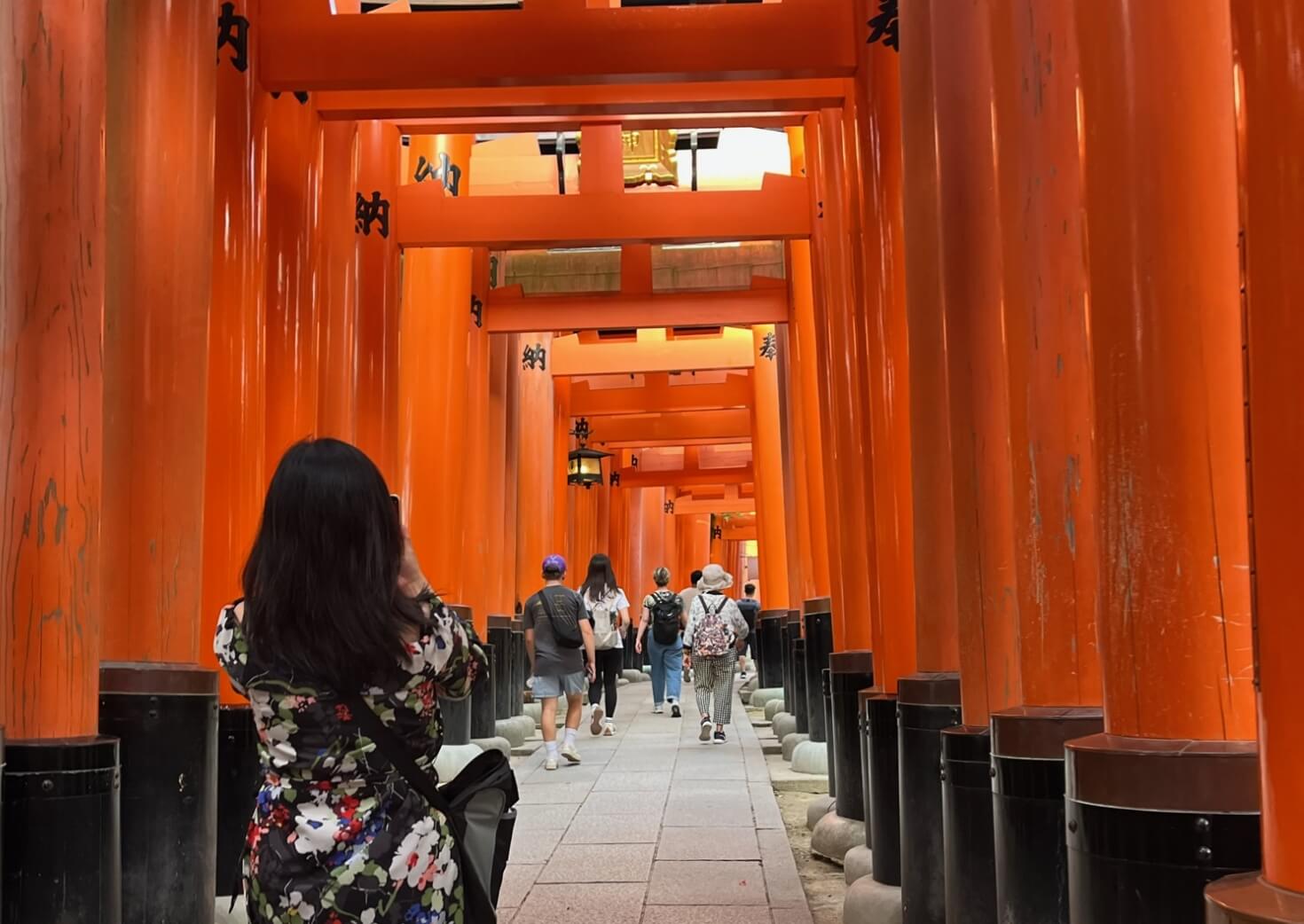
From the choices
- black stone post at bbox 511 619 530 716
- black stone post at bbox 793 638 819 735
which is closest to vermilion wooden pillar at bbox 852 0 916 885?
black stone post at bbox 793 638 819 735

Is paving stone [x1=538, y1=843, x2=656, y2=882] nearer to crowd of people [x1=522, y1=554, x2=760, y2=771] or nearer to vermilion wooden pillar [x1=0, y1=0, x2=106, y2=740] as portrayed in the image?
vermilion wooden pillar [x1=0, y1=0, x2=106, y2=740]

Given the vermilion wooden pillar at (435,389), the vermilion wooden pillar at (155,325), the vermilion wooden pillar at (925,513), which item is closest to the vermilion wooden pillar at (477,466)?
the vermilion wooden pillar at (435,389)

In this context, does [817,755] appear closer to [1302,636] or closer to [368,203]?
[368,203]

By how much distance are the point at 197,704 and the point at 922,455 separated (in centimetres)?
247

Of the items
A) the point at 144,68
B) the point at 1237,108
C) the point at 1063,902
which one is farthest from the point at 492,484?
the point at 1237,108

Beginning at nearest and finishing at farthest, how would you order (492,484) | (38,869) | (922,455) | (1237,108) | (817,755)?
(1237,108)
(38,869)
(922,455)
(817,755)
(492,484)

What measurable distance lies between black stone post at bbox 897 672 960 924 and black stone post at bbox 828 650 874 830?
6.13ft

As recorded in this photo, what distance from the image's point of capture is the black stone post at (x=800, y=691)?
11.0 m

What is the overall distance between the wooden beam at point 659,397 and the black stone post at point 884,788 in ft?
46.0

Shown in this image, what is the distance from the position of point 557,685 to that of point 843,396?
4.46 meters

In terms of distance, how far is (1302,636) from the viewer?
1.81 metres

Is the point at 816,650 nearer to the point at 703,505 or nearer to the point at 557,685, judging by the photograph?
the point at 557,685

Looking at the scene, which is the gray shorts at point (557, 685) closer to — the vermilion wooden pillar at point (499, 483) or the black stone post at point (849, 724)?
the vermilion wooden pillar at point (499, 483)

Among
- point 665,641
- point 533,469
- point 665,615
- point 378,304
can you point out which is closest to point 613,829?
point 378,304
